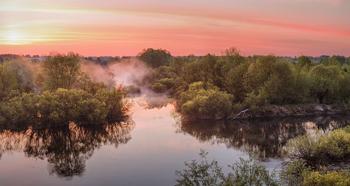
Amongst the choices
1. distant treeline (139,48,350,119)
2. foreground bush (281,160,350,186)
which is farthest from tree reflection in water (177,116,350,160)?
foreground bush (281,160,350,186)

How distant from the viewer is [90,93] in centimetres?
5497

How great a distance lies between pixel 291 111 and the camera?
204 feet

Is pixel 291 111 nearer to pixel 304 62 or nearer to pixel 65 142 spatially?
pixel 304 62

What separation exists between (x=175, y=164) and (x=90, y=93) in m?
23.7

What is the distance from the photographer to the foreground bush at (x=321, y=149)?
31688 mm

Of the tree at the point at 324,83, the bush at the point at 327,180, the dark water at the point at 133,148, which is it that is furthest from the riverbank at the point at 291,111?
the bush at the point at 327,180

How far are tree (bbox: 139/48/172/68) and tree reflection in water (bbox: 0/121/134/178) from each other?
86.0 metres

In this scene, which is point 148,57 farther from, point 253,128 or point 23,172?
point 23,172

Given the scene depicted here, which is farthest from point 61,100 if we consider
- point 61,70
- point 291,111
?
point 291,111

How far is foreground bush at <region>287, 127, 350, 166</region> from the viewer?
3169cm

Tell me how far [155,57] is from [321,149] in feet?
361

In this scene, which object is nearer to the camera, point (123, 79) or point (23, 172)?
point (23, 172)

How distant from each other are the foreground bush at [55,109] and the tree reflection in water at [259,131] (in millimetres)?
10699

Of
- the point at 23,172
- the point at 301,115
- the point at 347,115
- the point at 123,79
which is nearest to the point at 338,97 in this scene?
the point at 347,115
